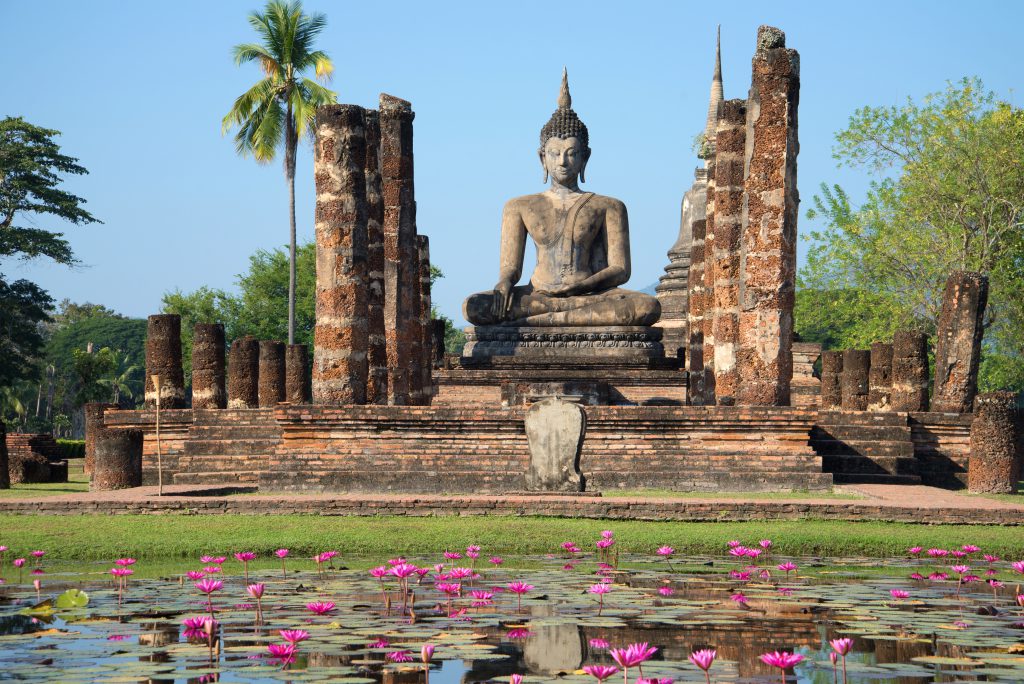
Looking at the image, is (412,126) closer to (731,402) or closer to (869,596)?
(731,402)

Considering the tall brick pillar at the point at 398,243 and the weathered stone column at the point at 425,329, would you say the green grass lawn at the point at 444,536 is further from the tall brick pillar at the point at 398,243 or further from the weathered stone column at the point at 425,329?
the weathered stone column at the point at 425,329

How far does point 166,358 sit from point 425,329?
12.2 ft

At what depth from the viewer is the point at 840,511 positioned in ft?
38.3

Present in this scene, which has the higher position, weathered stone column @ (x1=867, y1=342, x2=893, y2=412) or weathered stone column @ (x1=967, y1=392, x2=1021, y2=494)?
weathered stone column @ (x1=867, y1=342, x2=893, y2=412)

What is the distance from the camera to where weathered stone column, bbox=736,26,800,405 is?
1530 cm

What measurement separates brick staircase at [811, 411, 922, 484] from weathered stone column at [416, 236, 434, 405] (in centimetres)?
605

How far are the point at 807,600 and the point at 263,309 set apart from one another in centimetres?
3996

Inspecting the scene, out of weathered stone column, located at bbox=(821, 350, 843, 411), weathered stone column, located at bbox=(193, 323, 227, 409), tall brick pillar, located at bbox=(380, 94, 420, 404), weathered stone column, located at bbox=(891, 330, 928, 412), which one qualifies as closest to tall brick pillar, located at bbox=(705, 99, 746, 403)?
weathered stone column, located at bbox=(891, 330, 928, 412)

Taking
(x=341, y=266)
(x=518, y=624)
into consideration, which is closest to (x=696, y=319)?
(x=341, y=266)

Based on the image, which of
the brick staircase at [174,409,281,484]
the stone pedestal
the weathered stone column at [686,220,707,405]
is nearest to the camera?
the brick staircase at [174,409,281,484]

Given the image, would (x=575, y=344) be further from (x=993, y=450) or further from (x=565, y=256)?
(x=993, y=450)

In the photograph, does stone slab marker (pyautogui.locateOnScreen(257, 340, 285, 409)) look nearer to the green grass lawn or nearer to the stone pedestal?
the stone pedestal

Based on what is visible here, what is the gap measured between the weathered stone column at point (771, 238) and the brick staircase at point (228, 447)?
5.77m

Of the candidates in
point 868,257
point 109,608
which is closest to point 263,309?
point 868,257
